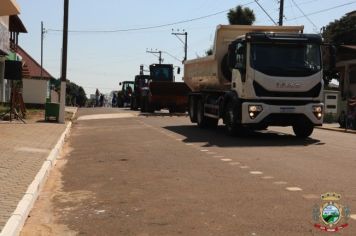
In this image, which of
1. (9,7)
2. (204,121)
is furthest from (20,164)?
(9,7)

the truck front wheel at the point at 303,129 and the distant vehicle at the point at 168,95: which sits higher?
the distant vehicle at the point at 168,95

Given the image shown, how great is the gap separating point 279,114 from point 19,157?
7.75 metres

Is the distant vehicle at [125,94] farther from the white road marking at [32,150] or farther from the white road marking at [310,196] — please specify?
the white road marking at [310,196]

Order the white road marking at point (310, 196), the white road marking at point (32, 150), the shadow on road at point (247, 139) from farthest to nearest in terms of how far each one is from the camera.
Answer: the shadow on road at point (247, 139) → the white road marking at point (32, 150) → the white road marking at point (310, 196)

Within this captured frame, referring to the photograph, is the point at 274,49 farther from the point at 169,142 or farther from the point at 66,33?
the point at 66,33

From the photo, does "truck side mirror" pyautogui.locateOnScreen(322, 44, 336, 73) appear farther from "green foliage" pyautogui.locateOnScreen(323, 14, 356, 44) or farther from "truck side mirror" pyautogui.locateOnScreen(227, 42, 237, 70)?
"green foliage" pyautogui.locateOnScreen(323, 14, 356, 44)

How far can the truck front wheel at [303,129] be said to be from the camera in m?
17.9

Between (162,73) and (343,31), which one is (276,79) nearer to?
(162,73)

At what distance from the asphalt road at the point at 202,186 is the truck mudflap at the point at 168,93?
18.5 m

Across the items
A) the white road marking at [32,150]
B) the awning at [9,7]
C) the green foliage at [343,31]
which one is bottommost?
the white road marking at [32,150]

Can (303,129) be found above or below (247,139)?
above

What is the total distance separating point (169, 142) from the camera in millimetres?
16484

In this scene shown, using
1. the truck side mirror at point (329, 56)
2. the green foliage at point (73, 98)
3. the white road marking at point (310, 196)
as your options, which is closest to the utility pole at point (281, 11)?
the truck side mirror at point (329, 56)

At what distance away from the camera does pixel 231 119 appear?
58.1 feet
